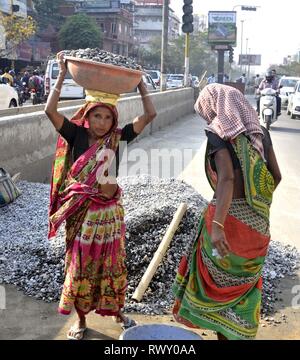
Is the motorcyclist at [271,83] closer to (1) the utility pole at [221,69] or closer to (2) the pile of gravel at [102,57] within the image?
(2) the pile of gravel at [102,57]

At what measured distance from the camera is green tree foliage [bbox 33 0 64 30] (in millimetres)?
52531

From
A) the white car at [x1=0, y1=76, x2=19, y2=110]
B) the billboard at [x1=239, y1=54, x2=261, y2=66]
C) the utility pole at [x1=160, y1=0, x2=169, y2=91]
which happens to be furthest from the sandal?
the billboard at [x1=239, y1=54, x2=261, y2=66]

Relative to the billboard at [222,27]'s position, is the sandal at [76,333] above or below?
below

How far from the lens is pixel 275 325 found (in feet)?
12.0

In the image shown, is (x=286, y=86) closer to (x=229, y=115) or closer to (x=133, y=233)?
(x=133, y=233)

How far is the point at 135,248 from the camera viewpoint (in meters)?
4.32

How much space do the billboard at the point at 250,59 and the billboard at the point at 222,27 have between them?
40.4 m

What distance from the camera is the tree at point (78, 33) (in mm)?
50000

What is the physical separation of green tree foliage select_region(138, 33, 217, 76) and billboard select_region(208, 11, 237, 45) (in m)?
19.7

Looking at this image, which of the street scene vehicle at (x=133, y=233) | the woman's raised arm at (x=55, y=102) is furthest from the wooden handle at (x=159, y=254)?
the woman's raised arm at (x=55, y=102)

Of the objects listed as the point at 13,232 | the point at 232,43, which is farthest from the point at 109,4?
the point at 13,232

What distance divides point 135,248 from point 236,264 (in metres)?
1.62

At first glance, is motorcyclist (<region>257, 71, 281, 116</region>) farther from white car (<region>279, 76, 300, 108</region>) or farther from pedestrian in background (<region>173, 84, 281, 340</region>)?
pedestrian in background (<region>173, 84, 281, 340</region>)

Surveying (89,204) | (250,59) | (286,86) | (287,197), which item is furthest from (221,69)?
(250,59)
